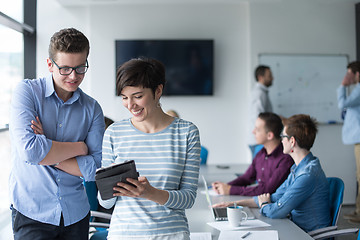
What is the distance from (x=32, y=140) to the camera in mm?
1552

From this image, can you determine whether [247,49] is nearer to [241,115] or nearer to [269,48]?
[269,48]

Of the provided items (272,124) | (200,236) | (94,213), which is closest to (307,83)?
(272,124)

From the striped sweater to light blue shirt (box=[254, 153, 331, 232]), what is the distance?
1.01m

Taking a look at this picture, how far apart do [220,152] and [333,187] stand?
10.5 feet

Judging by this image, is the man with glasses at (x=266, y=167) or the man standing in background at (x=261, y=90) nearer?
the man with glasses at (x=266, y=167)

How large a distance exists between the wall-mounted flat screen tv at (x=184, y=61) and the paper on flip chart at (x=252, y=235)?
382 cm

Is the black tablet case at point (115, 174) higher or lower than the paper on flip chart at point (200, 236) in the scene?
higher

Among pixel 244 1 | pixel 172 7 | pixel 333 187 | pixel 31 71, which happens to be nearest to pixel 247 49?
pixel 244 1

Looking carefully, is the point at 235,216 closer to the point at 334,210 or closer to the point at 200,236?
the point at 200,236

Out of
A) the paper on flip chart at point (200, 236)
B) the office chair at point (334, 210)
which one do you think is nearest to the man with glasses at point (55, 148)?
the paper on flip chart at point (200, 236)

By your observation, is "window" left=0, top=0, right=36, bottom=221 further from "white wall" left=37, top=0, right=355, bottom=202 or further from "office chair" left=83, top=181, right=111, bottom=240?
"office chair" left=83, top=181, right=111, bottom=240

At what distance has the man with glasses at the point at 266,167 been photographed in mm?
2889

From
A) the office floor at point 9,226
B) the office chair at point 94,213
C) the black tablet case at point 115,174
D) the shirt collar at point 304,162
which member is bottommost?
the office floor at point 9,226

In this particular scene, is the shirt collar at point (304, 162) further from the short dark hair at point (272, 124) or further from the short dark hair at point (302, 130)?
the short dark hair at point (272, 124)
